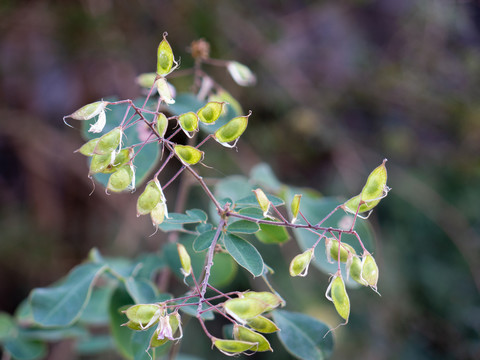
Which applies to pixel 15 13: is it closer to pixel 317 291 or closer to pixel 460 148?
pixel 317 291

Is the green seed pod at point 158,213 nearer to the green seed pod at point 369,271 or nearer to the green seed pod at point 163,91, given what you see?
the green seed pod at point 163,91

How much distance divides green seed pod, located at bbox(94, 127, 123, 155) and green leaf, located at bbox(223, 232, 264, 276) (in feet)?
0.61

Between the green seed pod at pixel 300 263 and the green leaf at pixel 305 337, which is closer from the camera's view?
the green seed pod at pixel 300 263

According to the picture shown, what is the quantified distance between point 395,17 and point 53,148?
2.28m

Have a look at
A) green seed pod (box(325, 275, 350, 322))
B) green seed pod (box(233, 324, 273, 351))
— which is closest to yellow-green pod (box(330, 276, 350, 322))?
green seed pod (box(325, 275, 350, 322))

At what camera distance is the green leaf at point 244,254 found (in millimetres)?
552

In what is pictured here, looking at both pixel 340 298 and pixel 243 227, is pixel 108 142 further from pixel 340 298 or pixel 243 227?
pixel 340 298

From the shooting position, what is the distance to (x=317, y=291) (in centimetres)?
181

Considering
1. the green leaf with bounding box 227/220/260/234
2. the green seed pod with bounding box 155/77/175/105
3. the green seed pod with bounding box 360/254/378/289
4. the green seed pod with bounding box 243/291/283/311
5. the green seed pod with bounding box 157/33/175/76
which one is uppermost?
the green seed pod with bounding box 157/33/175/76

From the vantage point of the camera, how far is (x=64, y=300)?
2.51 ft

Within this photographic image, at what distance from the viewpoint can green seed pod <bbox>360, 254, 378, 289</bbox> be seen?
0.53 meters

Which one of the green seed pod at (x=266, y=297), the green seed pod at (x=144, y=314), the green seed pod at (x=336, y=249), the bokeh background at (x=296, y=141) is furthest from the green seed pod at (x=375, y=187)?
the bokeh background at (x=296, y=141)

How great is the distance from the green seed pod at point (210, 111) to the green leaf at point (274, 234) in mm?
199

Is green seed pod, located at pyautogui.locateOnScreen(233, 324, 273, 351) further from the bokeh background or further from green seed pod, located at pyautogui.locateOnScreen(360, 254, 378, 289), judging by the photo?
the bokeh background
